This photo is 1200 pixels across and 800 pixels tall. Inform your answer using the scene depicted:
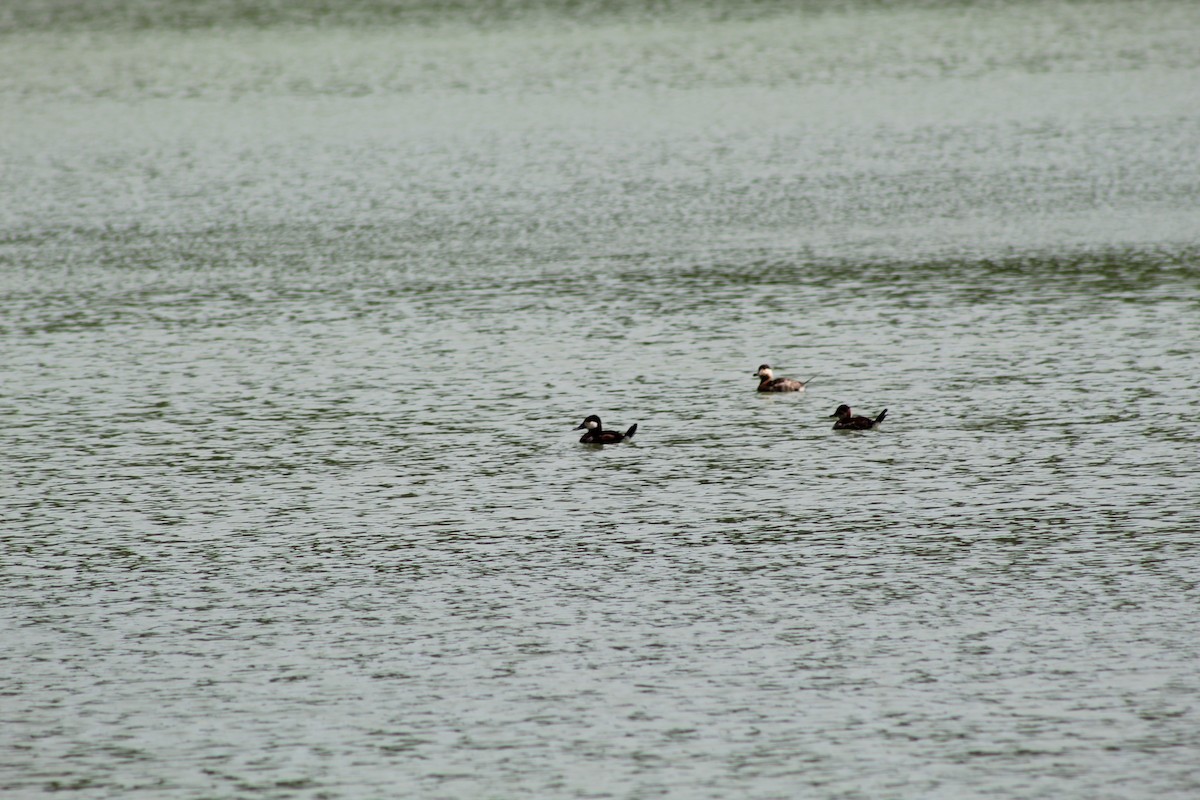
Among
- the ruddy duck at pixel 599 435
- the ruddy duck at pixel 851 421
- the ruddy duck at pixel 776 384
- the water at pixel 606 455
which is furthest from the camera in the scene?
the ruddy duck at pixel 776 384

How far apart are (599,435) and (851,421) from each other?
2.30 m

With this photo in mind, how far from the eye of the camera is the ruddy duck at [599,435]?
17016mm

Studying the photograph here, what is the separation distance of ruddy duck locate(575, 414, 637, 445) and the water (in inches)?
7.5

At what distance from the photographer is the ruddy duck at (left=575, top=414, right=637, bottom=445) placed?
17.0 metres

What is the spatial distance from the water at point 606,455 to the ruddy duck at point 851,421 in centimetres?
21

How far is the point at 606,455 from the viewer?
16922 mm

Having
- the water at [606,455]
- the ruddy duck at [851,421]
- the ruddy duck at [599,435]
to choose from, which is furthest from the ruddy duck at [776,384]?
the ruddy duck at [599,435]

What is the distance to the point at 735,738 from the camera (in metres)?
10.6

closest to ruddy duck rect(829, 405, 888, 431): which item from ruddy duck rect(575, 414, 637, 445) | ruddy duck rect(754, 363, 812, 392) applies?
ruddy duck rect(754, 363, 812, 392)

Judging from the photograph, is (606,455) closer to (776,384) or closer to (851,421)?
(851,421)

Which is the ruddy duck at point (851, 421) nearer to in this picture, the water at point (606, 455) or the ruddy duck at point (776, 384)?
the water at point (606, 455)

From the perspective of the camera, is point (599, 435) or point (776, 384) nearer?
point (599, 435)

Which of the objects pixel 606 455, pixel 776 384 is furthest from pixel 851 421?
pixel 606 455

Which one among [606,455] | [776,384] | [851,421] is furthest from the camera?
[776,384]
